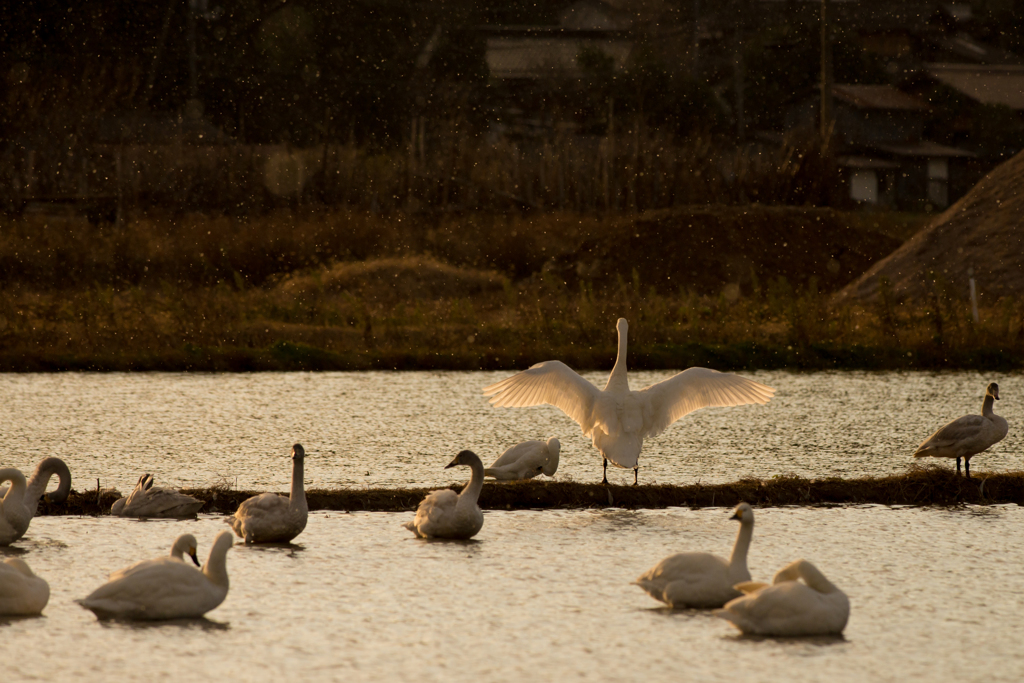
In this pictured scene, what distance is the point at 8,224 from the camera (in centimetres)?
2945

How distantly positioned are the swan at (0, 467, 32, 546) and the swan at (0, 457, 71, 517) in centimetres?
7

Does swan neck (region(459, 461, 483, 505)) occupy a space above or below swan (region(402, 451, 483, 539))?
above

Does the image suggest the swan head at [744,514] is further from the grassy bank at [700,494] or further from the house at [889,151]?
the house at [889,151]

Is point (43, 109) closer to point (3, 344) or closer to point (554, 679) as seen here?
point (3, 344)

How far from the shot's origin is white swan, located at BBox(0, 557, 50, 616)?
5941 millimetres

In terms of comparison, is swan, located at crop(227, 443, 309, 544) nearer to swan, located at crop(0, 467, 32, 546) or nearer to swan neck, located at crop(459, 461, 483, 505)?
swan neck, located at crop(459, 461, 483, 505)

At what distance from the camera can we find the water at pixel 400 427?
10.1m

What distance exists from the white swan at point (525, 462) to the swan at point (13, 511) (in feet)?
10.2

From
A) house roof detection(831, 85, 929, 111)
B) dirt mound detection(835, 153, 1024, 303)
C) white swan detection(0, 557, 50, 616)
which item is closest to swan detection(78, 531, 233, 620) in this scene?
white swan detection(0, 557, 50, 616)

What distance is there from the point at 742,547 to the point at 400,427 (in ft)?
21.8

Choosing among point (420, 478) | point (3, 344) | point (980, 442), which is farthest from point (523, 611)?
point (3, 344)

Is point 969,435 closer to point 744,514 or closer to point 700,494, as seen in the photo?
point 700,494

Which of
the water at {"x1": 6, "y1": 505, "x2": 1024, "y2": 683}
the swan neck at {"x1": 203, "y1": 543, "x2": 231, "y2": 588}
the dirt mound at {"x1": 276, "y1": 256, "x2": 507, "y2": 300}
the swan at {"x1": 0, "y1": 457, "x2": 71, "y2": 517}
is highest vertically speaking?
the dirt mound at {"x1": 276, "y1": 256, "x2": 507, "y2": 300}

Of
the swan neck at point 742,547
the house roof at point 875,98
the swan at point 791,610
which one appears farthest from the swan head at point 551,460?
the house roof at point 875,98
